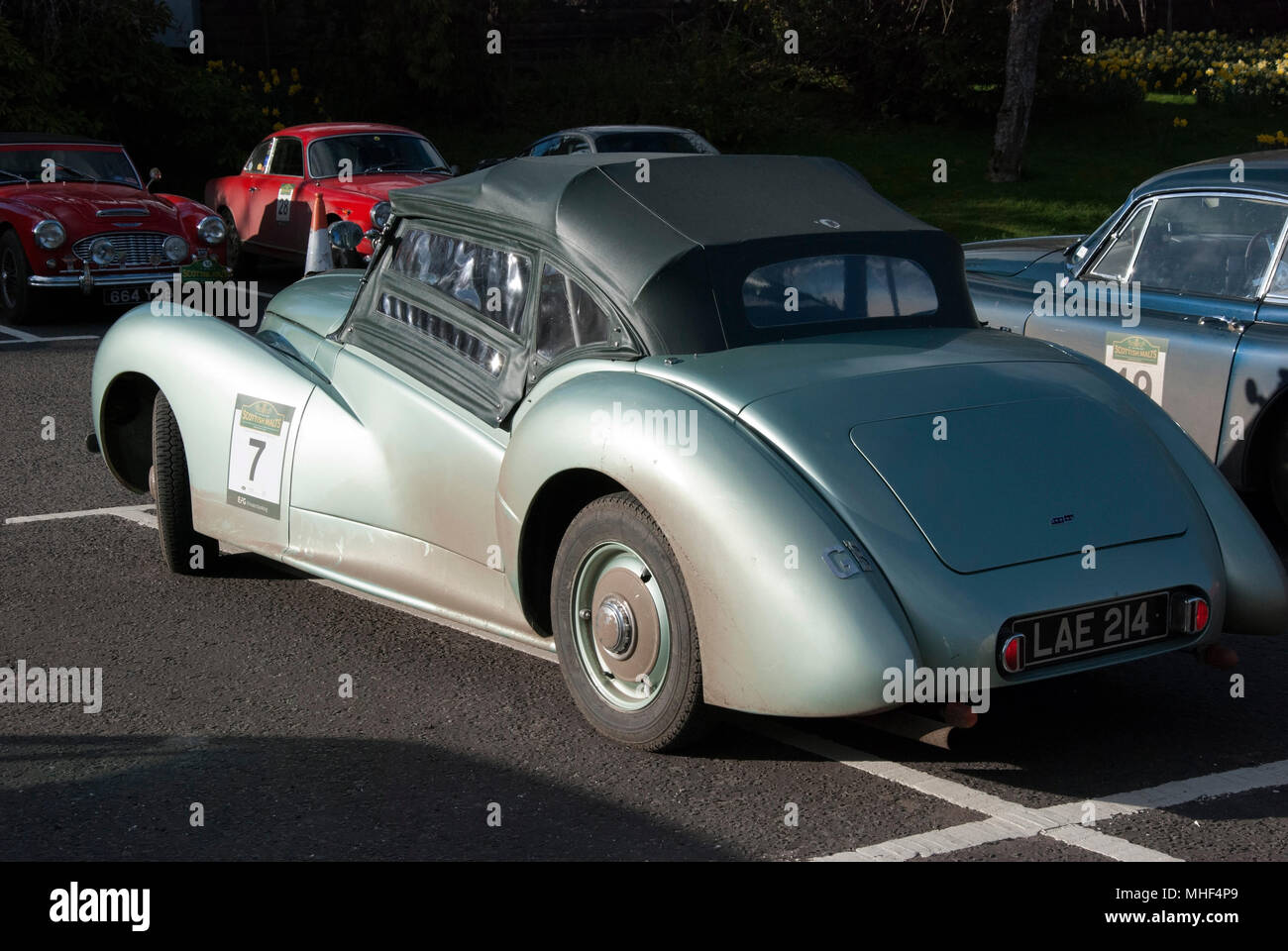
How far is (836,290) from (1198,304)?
→ 2.62 m

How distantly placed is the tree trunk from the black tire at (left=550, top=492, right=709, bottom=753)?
1489cm

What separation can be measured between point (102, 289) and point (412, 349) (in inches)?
352

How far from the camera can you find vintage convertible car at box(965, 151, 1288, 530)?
650 centimetres

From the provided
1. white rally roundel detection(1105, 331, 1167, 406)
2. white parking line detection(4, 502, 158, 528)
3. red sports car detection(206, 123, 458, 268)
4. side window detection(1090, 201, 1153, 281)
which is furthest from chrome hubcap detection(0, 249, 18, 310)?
white rally roundel detection(1105, 331, 1167, 406)

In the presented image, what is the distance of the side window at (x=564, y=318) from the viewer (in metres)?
4.79

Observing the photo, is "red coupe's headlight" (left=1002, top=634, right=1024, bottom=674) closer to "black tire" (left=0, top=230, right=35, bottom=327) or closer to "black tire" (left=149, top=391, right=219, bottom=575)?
"black tire" (left=149, top=391, right=219, bottom=575)

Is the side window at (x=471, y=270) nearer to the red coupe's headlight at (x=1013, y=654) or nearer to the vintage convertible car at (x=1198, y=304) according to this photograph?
the red coupe's headlight at (x=1013, y=654)

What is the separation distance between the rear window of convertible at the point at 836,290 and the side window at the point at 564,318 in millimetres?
468

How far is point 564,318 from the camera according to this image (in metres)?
4.89

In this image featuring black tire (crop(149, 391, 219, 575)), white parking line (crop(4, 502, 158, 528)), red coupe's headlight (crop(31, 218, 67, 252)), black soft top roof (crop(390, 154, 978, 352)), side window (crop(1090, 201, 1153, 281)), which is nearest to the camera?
black soft top roof (crop(390, 154, 978, 352))

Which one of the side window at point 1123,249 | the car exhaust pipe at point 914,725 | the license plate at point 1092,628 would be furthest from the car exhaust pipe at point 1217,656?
the side window at point 1123,249

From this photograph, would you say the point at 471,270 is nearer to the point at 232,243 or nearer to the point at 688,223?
the point at 688,223

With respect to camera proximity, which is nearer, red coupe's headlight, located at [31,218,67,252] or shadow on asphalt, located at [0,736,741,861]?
shadow on asphalt, located at [0,736,741,861]
